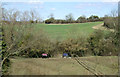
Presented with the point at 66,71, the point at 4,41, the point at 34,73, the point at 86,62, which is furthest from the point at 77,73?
the point at 4,41

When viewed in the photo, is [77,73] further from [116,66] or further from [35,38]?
[35,38]

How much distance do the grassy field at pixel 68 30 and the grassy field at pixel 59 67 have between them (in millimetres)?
1146

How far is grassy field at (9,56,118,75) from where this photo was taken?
3.80 metres

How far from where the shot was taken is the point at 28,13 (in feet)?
15.3

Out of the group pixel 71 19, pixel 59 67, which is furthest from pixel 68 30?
pixel 59 67

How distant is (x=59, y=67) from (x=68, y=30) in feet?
5.90

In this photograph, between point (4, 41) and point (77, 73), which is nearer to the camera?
point (77, 73)

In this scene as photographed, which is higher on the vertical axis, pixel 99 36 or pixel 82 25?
pixel 82 25

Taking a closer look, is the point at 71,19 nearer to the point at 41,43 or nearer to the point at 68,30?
the point at 68,30

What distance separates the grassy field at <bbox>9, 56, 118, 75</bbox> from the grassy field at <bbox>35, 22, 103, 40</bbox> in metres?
1.15

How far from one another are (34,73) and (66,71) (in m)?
0.82

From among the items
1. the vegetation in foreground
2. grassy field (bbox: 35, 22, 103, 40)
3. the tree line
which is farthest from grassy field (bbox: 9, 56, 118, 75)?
the tree line

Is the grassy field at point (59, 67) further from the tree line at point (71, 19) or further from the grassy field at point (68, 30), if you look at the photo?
the tree line at point (71, 19)

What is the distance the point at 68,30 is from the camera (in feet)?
17.8
